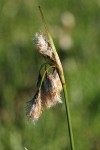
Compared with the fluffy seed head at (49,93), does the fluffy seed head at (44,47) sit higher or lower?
higher

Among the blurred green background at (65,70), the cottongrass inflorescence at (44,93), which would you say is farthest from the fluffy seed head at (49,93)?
the blurred green background at (65,70)

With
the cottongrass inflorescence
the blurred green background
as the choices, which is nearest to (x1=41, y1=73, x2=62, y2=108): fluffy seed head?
the cottongrass inflorescence

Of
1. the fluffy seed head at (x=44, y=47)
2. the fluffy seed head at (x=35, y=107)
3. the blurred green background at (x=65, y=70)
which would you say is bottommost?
the blurred green background at (x=65, y=70)

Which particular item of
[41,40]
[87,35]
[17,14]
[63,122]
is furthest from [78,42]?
[41,40]

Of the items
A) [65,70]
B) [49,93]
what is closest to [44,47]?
[49,93]

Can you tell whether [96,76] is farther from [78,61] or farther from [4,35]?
[4,35]

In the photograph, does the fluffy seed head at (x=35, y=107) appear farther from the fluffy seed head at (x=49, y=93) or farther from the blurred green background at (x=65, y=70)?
the blurred green background at (x=65, y=70)

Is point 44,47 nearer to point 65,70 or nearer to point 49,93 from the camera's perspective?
point 49,93

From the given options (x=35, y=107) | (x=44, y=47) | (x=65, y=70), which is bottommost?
(x=65, y=70)
